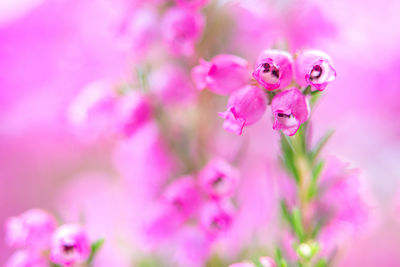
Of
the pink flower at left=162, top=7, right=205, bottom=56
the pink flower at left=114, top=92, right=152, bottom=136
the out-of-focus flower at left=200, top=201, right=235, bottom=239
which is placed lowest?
the out-of-focus flower at left=200, top=201, right=235, bottom=239

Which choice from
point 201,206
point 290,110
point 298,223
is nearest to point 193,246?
point 201,206

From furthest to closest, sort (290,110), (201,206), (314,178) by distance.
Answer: (201,206)
(314,178)
(290,110)

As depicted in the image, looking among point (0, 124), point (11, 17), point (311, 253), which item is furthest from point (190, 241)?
point (11, 17)

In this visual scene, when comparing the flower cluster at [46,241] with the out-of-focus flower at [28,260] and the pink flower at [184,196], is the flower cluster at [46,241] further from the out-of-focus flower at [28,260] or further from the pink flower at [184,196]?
the pink flower at [184,196]

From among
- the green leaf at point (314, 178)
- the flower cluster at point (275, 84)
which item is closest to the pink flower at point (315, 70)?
the flower cluster at point (275, 84)

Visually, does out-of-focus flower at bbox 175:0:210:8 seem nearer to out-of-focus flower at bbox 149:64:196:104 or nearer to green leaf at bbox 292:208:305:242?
out-of-focus flower at bbox 149:64:196:104

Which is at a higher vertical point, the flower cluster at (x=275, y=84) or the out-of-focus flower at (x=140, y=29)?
the out-of-focus flower at (x=140, y=29)

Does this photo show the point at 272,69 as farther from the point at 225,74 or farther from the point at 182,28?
the point at 182,28

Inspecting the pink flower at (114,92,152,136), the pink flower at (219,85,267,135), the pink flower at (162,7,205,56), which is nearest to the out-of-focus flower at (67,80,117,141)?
the pink flower at (114,92,152,136)
